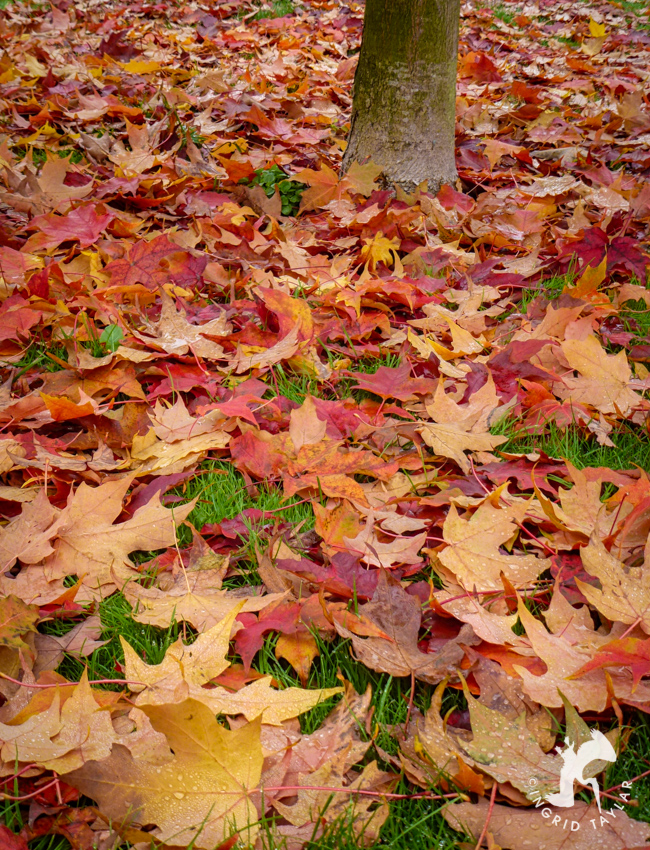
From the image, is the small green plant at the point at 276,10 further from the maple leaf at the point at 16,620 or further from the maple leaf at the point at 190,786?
the maple leaf at the point at 190,786

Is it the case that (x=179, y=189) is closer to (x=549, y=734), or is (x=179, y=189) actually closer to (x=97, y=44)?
(x=549, y=734)

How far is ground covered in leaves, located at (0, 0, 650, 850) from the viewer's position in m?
0.93

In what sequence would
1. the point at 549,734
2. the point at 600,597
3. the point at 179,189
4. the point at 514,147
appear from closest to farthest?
the point at 549,734, the point at 600,597, the point at 179,189, the point at 514,147

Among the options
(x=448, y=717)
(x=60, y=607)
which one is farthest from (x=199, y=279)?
(x=448, y=717)

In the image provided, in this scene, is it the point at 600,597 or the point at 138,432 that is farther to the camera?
the point at 138,432

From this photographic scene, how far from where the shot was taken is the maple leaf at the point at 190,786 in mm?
870

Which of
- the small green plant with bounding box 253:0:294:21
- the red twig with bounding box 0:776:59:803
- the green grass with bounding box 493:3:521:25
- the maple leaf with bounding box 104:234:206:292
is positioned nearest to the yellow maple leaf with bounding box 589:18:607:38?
the green grass with bounding box 493:3:521:25

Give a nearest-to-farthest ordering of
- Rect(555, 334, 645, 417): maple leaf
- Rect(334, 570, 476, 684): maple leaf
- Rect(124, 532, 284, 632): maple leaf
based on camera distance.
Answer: Rect(334, 570, 476, 684): maple leaf
Rect(124, 532, 284, 632): maple leaf
Rect(555, 334, 645, 417): maple leaf

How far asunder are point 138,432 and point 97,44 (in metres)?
4.73

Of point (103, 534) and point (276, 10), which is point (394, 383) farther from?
point (276, 10)

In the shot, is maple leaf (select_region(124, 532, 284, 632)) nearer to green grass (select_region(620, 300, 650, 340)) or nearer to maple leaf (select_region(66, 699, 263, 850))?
maple leaf (select_region(66, 699, 263, 850))

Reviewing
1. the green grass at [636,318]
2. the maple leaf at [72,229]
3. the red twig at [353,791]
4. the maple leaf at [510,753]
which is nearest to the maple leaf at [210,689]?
the red twig at [353,791]

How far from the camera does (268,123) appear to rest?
3299 millimetres

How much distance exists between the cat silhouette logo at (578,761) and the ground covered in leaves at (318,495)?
0.02 metres
